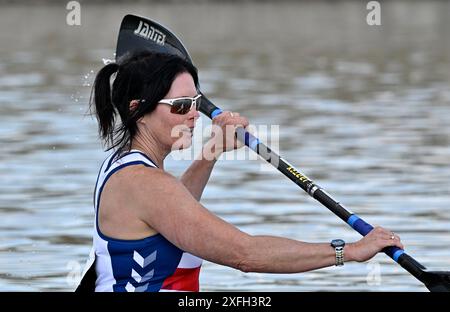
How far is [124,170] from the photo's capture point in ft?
18.1

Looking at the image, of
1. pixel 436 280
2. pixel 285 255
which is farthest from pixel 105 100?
pixel 436 280

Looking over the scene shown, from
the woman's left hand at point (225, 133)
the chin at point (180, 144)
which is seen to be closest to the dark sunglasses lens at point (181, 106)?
the chin at point (180, 144)

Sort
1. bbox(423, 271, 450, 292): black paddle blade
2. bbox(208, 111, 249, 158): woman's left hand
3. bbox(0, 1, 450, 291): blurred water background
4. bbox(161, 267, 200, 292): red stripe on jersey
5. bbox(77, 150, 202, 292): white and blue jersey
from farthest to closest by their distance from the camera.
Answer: bbox(0, 1, 450, 291): blurred water background → bbox(208, 111, 249, 158): woman's left hand → bbox(423, 271, 450, 292): black paddle blade → bbox(161, 267, 200, 292): red stripe on jersey → bbox(77, 150, 202, 292): white and blue jersey

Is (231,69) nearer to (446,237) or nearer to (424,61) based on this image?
(424,61)

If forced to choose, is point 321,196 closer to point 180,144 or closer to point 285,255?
point 180,144

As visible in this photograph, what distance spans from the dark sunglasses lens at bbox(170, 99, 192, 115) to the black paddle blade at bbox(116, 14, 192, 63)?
1.33 meters

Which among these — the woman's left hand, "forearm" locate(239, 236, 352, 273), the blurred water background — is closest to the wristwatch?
"forearm" locate(239, 236, 352, 273)

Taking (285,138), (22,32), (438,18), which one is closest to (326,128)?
(285,138)

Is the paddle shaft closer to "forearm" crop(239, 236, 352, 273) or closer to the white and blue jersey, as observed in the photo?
"forearm" crop(239, 236, 352, 273)

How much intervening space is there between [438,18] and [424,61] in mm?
17910

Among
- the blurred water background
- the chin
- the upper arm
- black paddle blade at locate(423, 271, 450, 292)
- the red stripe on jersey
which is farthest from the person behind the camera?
the blurred water background

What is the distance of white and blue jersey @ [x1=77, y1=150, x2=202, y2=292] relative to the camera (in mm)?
5488

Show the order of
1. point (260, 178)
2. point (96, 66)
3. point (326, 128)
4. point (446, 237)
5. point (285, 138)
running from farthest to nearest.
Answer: point (96, 66), point (326, 128), point (285, 138), point (260, 178), point (446, 237)

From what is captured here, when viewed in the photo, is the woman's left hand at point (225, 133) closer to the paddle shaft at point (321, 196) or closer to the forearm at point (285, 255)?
the paddle shaft at point (321, 196)
